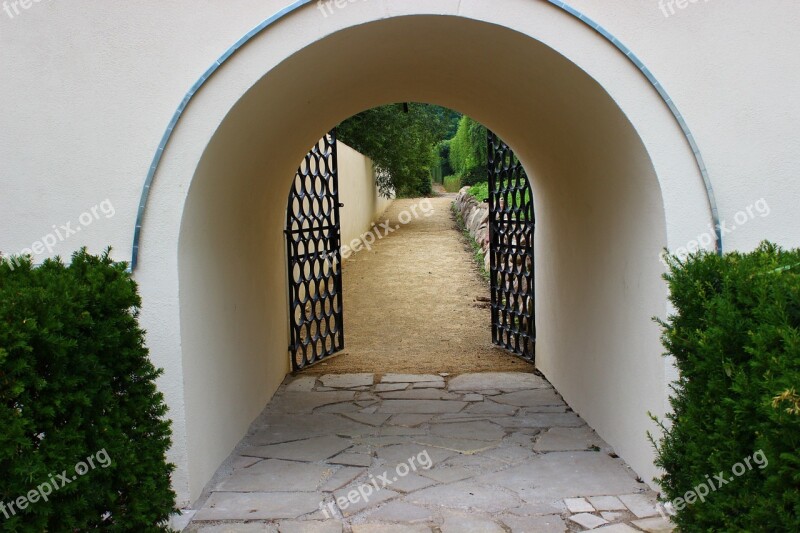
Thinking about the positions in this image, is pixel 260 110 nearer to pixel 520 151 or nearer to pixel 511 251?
pixel 520 151

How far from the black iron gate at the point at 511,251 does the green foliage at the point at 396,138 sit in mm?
9087

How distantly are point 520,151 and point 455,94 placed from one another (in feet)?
3.51

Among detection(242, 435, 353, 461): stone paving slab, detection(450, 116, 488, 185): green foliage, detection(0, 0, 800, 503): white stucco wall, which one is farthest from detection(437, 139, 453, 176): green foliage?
detection(0, 0, 800, 503): white stucco wall

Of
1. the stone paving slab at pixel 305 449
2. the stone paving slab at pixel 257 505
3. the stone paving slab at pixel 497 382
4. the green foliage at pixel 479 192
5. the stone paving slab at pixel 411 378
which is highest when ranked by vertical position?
the green foliage at pixel 479 192

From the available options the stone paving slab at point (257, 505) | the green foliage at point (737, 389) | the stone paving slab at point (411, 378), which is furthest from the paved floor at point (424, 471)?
the green foliage at point (737, 389)

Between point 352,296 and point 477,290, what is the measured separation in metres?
2.28

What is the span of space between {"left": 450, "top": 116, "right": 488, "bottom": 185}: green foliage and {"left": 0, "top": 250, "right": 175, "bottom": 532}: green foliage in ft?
56.7

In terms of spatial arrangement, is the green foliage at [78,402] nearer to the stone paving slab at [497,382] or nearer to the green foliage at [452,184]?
the stone paving slab at [497,382]

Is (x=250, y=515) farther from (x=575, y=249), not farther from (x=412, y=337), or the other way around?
(x=412, y=337)

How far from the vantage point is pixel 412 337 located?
33.4 ft

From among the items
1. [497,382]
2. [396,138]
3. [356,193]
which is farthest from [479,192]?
[497,382]

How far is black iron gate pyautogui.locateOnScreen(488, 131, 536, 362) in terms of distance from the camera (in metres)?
8.59

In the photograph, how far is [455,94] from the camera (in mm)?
6805

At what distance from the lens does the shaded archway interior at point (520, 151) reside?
4.48 m
